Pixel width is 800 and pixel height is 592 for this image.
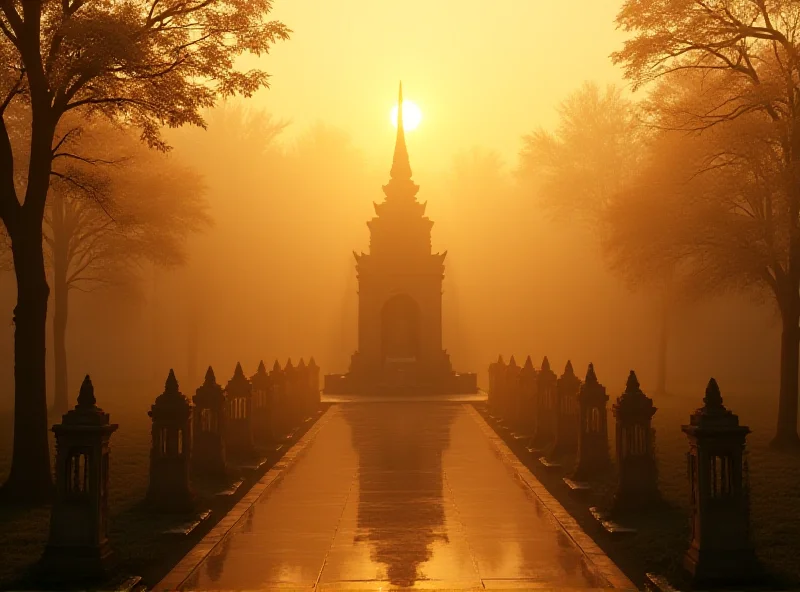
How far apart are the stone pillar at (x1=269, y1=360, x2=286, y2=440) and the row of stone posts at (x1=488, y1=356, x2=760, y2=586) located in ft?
18.7

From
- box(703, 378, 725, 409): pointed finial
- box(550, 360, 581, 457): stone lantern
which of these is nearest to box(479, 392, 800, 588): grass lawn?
box(550, 360, 581, 457): stone lantern

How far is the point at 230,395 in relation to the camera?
63.3 feet

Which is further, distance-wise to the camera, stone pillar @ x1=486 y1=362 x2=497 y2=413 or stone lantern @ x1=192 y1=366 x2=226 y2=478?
stone pillar @ x1=486 y1=362 x2=497 y2=413

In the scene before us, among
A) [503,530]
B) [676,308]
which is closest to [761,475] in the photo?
[503,530]

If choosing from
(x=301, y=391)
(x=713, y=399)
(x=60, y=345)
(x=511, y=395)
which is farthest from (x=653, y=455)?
(x=60, y=345)

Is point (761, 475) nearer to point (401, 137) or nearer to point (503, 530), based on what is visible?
point (503, 530)

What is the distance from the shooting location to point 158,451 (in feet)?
45.0

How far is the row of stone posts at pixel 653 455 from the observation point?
9414 millimetres

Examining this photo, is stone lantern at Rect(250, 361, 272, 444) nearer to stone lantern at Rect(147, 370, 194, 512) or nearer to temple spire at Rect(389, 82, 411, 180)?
stone lantern at Rect(147, 370, 194, 512)

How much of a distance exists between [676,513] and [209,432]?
7.62 metres

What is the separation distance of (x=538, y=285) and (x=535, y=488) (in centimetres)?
5163

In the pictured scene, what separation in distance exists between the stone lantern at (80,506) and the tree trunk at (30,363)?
465 cm

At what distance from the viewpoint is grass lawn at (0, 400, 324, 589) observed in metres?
10.1

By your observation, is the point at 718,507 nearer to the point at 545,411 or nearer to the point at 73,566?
the point at 73,566
